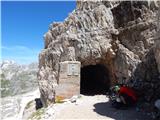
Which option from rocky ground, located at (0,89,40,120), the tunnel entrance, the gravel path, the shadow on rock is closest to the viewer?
the shadow on rock

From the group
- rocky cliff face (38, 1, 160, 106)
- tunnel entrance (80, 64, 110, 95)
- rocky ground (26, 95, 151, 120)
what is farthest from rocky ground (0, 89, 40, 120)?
rocky ground (26, 95, 151, 120)

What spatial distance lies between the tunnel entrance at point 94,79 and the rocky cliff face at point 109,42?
2113 mm

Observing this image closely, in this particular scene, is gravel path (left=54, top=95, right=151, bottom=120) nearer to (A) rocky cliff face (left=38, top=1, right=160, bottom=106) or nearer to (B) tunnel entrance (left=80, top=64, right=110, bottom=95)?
(A) rocky cliff face (left=38, top=1, right=160, bottom=106)

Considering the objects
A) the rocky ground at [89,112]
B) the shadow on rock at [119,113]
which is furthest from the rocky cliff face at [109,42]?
the shadow on rock at [119,113]

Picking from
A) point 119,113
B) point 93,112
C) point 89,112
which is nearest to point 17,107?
point 89,112

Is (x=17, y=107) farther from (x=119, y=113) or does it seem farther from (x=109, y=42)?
(x=119, y=113)

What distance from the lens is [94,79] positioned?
88.7ft

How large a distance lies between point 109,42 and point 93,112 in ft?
23.1

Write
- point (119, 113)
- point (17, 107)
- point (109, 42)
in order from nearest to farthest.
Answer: point (119, 113) → point (109, 42) → point (17, 107)

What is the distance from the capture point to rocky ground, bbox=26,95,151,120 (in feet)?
48.8

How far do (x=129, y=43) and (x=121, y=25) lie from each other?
1.70 m

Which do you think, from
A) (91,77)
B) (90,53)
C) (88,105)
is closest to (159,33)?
(88,105)

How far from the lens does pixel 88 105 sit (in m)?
17.8

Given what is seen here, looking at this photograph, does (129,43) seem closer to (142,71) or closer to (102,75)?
(142,71)
